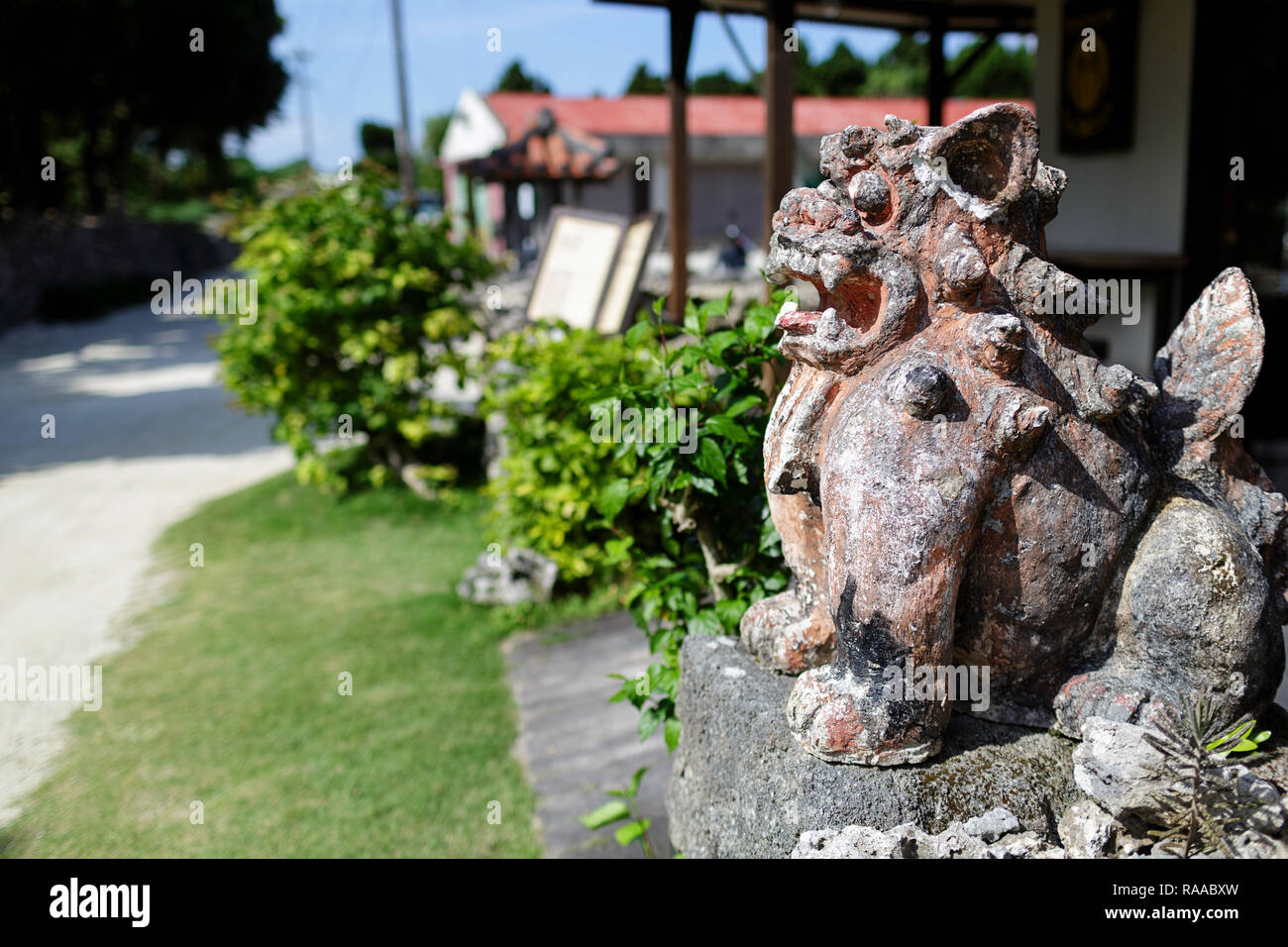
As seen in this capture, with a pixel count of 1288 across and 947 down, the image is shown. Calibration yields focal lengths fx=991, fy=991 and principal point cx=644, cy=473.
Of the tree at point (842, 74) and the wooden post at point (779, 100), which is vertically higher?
the tree at point (842, 74)

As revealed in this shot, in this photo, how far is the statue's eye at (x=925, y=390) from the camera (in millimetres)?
1776

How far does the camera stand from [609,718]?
397cm

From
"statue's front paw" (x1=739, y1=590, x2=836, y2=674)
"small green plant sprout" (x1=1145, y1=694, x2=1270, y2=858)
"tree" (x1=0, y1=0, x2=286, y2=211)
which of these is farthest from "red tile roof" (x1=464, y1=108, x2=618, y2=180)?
"small green plant sprout" (x1=1145, y1=694, x2=1270, y2=858)

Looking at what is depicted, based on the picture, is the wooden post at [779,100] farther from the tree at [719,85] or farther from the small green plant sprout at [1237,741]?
the tree at [719,85]

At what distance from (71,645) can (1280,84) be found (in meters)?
7.54

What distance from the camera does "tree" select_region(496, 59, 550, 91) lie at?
127ft

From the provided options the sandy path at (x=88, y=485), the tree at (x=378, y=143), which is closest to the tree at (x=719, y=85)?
the tree at (x=378, y=143)

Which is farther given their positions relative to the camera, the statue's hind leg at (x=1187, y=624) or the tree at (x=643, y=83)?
the tree at (x=643, y=83)

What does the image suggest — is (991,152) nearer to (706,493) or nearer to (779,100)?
(706,493)

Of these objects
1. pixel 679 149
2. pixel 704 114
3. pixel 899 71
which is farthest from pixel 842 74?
pixel 679 149

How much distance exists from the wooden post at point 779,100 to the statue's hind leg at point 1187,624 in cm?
363

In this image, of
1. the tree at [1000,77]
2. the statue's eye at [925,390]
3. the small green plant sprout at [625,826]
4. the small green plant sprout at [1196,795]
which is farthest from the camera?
the tree at [1000,77]
